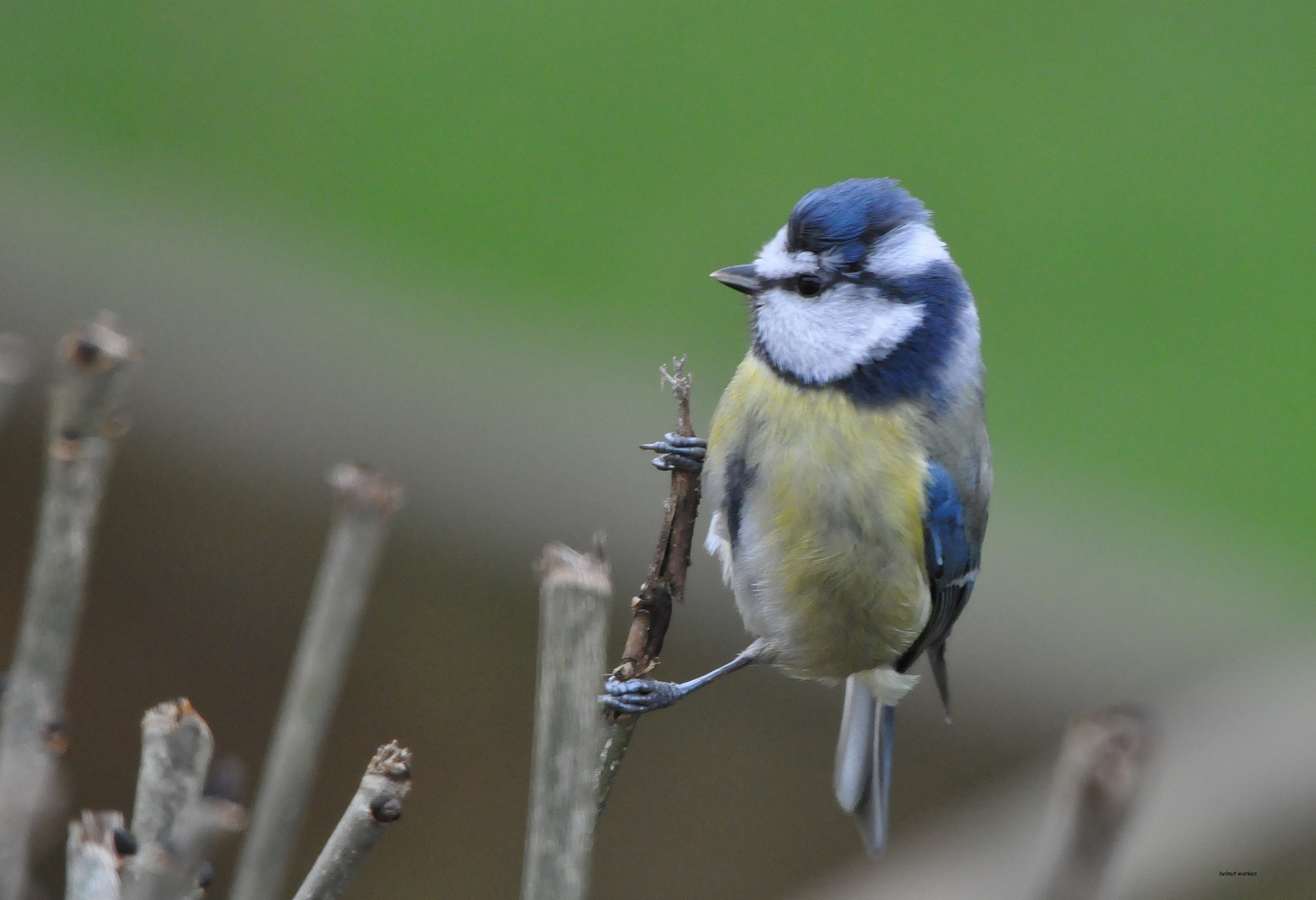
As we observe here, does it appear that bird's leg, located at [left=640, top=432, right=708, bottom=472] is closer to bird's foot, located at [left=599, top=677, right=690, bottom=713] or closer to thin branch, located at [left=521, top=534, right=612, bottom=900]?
bird's foot, located at [left=599, top=677, right=690, bottom=713]

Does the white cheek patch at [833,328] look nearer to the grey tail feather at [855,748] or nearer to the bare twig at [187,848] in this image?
the grey tail feather at [855,748]

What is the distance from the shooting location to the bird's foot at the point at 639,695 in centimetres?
100

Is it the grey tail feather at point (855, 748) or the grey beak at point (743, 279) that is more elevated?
the grey beak at point (743, 279)

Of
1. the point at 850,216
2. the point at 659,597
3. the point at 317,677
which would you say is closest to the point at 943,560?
the point at 850,216

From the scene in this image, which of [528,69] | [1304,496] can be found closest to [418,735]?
[528,69]

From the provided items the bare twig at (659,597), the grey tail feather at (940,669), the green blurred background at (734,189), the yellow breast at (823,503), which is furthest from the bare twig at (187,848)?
the green blurred background at (734,189)

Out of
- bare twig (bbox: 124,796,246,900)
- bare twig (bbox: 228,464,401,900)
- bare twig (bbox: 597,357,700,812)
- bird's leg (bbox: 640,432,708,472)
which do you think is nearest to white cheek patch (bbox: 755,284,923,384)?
bird's leg (bbox: 640,432,708,472)

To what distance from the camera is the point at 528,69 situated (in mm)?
3764

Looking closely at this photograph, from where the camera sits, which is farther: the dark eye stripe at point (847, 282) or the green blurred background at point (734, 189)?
the green blurred background at point (734, 189)

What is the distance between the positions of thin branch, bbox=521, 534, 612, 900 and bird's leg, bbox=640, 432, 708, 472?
0.88 metres

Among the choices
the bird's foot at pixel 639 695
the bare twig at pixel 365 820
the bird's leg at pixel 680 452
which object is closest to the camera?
the bare twig at pixel 365 820

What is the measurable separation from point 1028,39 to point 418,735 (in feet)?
9.80

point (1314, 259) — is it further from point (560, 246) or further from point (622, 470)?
point (622, 470)

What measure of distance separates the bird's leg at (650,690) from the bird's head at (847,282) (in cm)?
35
